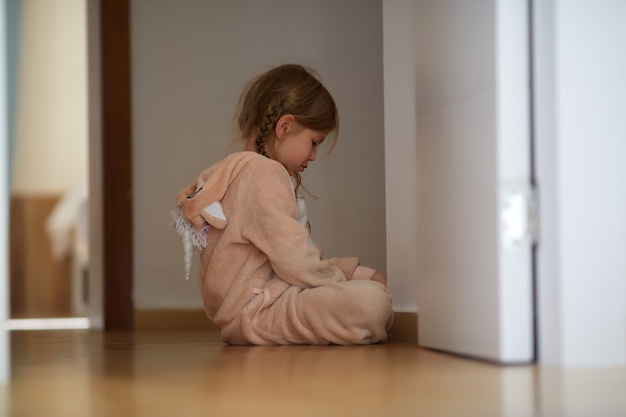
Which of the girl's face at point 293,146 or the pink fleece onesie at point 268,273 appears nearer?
the pink fleece onesie at point 268,273

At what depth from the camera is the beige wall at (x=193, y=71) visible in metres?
3.61

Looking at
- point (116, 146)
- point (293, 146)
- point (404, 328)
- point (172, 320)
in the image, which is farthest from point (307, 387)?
point (116, 146)

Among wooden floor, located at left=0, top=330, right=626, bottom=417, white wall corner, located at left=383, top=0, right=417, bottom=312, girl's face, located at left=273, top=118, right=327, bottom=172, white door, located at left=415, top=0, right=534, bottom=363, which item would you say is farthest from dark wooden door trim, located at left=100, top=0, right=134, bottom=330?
white door, located at left=415, top=0, right=534, bottom=363

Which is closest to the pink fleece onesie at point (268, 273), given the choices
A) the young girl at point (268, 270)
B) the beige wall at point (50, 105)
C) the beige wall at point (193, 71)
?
the young girl at point (268, 270)

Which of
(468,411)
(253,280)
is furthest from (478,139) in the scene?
(253,280)

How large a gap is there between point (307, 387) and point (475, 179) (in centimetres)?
52

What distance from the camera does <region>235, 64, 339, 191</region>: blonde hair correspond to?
2.47 m

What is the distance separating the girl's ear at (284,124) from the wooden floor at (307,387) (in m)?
0.85

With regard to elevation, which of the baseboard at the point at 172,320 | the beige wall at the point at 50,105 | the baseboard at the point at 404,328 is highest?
the beige wall at the point at 50,105

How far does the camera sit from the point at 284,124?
8.05 feet

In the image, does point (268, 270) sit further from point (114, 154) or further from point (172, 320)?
point (114, 154)

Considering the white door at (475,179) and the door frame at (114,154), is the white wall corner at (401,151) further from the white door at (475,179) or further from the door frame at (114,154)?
the door frame at (114,154)

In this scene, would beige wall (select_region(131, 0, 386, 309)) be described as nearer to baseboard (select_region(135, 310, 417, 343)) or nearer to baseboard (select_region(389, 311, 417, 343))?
baseboard (select_region(135, 310, 417, 343))

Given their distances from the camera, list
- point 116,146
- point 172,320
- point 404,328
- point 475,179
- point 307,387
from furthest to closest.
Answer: point 116,146 < point 172,320 < point 404,328 < point 475,179 < point 307,387
